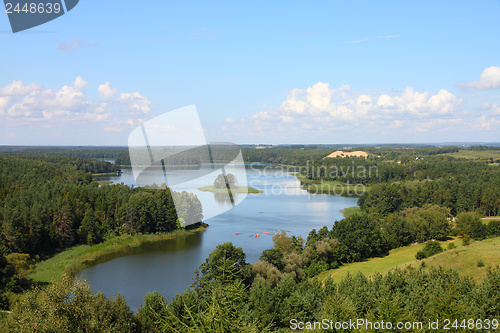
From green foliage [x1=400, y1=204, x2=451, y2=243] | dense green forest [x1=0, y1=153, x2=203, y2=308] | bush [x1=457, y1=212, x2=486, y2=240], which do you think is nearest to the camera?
dense green forest [x1=0, y1=153, x2=203, y2=308]

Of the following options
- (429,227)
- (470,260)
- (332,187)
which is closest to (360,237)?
(429,227)

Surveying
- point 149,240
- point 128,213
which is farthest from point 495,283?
point 128,213

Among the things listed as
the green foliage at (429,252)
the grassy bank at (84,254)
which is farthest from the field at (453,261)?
the grassy bank at (84,254)

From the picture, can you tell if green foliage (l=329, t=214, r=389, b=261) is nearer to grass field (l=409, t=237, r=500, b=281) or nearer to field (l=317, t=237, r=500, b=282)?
field (l=317, t=237, r=500, b=282)

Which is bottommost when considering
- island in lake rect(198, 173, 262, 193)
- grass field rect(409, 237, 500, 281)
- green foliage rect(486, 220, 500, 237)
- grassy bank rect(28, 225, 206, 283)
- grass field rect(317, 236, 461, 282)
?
grass field rect(317, 236, 461, 282)

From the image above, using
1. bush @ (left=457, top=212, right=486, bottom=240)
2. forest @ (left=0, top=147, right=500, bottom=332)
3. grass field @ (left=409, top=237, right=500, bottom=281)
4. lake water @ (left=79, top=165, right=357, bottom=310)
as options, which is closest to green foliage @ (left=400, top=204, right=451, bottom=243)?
forest @ (left=0, top=147, right=500, bottom=332)

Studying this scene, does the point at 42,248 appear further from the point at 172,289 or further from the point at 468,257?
the point at 468,257

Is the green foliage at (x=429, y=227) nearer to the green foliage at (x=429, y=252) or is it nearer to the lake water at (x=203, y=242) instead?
the green foliage at (x=429, y=252)
